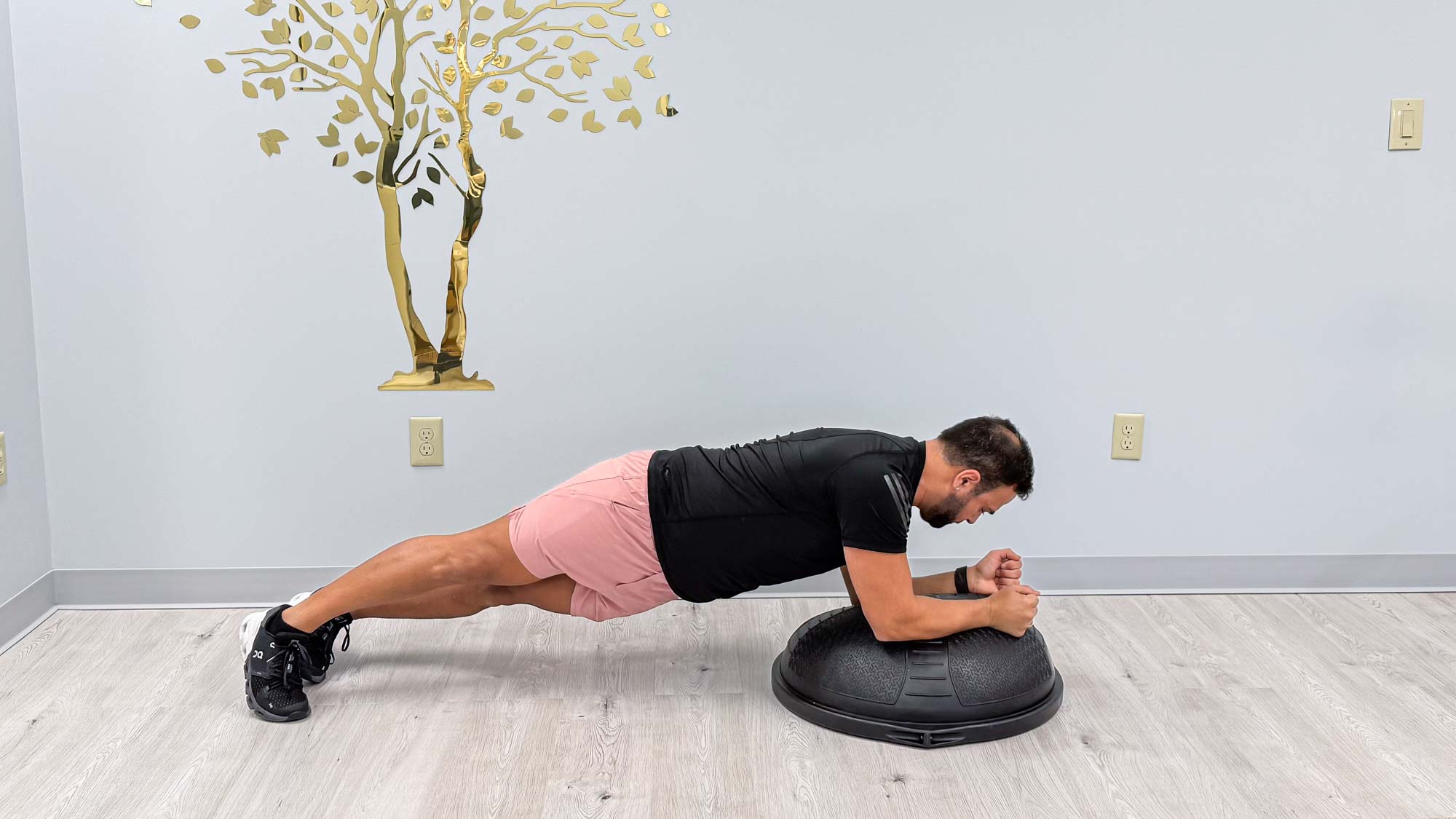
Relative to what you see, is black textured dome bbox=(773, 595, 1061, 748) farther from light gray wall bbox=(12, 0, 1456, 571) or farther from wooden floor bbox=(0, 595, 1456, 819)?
light gray wall bbox=(12, 0, 1456, 571)

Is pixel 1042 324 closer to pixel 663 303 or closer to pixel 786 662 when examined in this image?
pixel 663 303

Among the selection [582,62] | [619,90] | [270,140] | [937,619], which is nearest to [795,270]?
[619,90]

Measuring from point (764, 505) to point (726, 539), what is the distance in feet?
0.34

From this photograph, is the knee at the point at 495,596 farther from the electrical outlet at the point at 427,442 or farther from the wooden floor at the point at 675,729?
the electrical outlet at the point at 427,442

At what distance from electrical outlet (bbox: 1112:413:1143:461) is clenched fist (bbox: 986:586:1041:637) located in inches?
35.7

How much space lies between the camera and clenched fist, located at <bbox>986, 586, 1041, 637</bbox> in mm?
2113

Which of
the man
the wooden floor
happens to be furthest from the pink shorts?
the wooden floor

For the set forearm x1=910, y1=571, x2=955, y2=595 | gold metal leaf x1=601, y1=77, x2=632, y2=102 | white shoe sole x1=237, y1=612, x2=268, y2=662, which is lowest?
white shoe sole x1=237, y1=612, x2=268, y2=662

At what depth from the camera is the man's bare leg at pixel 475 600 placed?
2.30 m

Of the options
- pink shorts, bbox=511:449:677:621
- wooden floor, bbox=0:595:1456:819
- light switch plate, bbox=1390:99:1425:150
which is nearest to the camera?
wooden floor, bbox=0:595:1456:819

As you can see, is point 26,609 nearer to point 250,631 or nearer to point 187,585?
point 187,585

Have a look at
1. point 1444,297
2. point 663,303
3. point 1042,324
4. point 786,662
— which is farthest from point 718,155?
point 1444,297

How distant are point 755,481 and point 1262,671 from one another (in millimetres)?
1236

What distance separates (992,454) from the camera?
209cm
